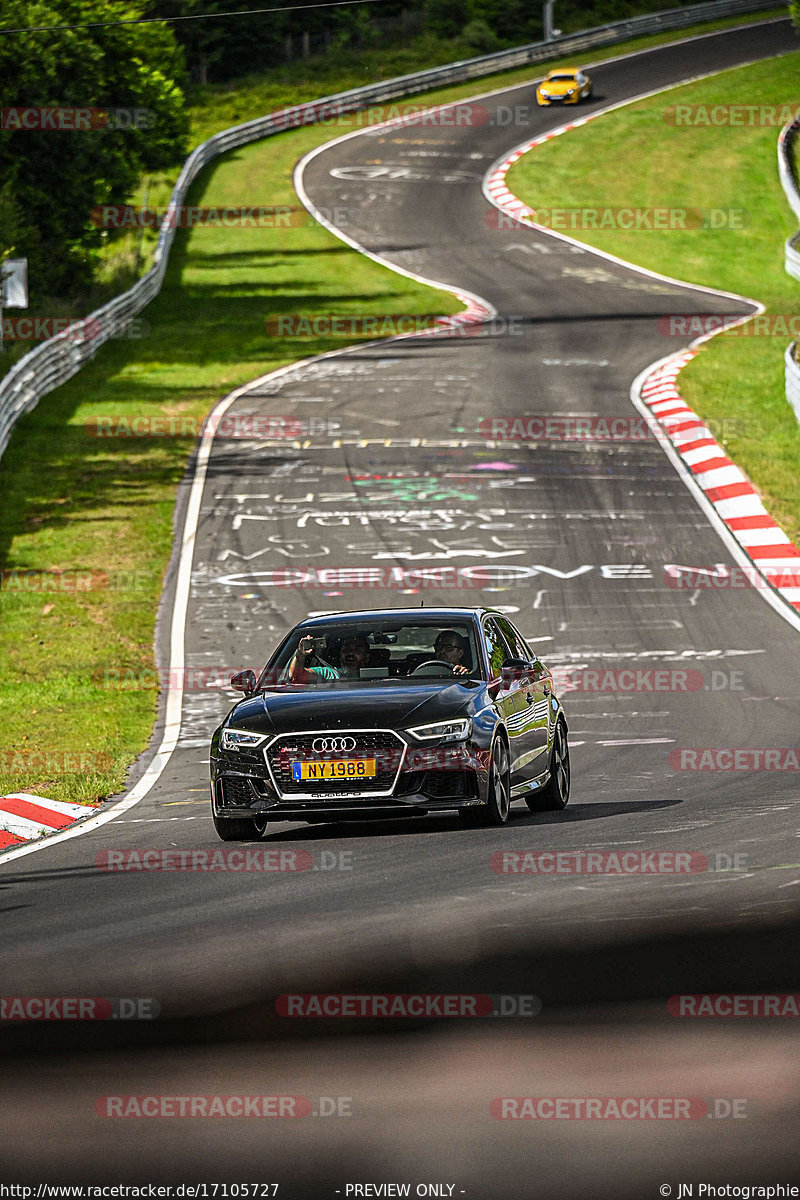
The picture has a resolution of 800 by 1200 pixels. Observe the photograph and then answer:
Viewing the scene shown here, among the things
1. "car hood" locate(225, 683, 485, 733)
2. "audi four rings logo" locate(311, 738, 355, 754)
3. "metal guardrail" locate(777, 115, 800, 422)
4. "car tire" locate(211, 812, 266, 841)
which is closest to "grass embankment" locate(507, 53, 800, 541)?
"metal guardrail" locate(777, 115, 800, 422)

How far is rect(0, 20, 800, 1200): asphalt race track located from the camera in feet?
16.3

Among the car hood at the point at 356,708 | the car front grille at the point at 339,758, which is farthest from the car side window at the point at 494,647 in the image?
the car front grille at the point at 339,758

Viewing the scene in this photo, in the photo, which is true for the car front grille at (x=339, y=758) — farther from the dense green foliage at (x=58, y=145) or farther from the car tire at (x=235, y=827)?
the dense green foliage at (x=58, y=145)

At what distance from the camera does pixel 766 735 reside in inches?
571

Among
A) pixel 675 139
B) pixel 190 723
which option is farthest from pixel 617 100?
pixel 190 723

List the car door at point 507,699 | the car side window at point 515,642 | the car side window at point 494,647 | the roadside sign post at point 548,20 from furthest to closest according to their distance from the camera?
the roadside sign post at point 548,20 < the car side window at point 515,642 < the car side window at point 494,647 < the car door at point 507,699

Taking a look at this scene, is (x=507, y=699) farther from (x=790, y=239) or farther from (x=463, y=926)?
(x=790, y=239)

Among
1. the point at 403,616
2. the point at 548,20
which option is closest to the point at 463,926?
the point at 403,616

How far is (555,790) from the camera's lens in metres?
11.9

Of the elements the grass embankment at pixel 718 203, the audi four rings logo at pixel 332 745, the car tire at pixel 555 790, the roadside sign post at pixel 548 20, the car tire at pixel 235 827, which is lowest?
the grass embankment at pixel 718 203

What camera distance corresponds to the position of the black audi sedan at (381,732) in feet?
33.7

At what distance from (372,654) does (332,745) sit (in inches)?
54.6

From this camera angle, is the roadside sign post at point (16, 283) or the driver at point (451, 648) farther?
the roadside sign post at point (16, 283)

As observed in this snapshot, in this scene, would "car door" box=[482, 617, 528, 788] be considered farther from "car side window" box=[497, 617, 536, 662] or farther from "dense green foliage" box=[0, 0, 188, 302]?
"dense green foliage" box=[0, 0, 188, 302]
